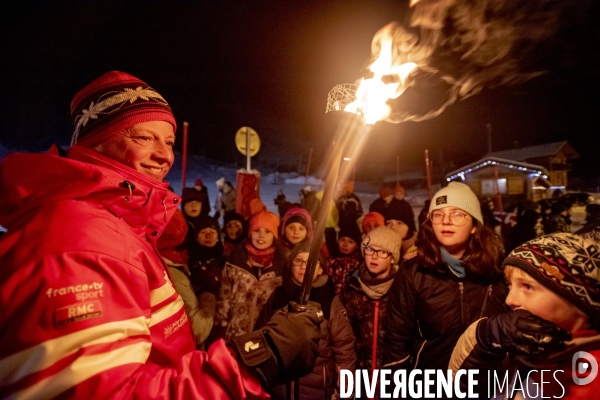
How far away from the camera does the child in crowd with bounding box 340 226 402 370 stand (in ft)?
11.3

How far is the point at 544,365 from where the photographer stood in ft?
5.79

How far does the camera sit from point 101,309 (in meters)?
1.08

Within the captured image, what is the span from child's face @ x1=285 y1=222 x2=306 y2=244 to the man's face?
10.4 feet

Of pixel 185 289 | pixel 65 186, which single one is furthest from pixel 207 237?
pixel 65 186

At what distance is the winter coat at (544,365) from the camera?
1.64 meters

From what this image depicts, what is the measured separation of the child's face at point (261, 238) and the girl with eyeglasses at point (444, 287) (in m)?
1.98

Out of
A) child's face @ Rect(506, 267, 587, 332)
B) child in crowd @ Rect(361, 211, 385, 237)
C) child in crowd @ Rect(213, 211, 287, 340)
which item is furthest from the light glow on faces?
child's face @ Rect(506, 267, 587, 332)

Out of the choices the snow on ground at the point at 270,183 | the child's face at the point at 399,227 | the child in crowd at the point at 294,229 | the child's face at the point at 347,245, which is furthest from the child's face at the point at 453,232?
the snow on ground at the point at 270,183

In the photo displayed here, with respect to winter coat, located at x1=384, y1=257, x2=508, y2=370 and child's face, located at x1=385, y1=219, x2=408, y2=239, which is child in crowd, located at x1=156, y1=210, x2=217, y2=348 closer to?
winter coat, located at x1=384, y1=257, x2=508, y2=370

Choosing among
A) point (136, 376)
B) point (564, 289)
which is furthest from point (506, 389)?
point (136, 376)

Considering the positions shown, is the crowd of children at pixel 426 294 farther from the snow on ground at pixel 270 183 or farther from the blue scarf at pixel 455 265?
the snow on ground at pixel 270 183

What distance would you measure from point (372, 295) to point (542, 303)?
1908 mm

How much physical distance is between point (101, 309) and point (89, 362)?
0.54 feet

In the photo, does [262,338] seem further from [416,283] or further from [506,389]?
[416,283]
